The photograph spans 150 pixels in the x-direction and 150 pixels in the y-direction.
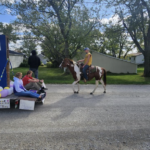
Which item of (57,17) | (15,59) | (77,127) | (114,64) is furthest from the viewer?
(15,59)

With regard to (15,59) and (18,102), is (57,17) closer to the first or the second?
(18,102)

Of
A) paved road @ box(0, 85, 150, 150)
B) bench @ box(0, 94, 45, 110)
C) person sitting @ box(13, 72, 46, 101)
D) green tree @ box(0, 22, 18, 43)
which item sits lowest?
paved road @ box(0, 85, 150, 150)

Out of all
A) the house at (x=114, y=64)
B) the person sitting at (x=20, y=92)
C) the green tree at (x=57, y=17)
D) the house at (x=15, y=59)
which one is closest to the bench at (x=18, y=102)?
the person sitting at (x=20, y=92)

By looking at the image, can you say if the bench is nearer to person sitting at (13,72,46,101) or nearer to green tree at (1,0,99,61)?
person sitting at (13,72,46,101)

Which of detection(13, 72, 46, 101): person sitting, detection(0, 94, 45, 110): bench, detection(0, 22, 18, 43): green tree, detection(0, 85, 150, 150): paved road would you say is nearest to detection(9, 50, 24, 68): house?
detection(0, 22, 18, 43): green tree

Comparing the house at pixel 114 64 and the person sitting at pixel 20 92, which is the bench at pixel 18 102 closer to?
the person sitting at pixel 20 92

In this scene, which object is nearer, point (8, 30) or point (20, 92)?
point (20, 92)

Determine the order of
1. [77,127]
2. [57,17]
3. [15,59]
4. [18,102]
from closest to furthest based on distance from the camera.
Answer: [77,127], [18,102], [57,17], [15,59]

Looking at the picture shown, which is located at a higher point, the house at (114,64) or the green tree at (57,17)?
the green tree at (57,17)

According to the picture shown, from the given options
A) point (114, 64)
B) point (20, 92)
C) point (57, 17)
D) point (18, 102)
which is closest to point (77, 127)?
point (18, 102)

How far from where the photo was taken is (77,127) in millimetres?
4137

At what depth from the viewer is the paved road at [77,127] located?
10.9 ft

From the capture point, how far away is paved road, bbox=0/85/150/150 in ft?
10.9

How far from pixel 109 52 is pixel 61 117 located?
148 ft
